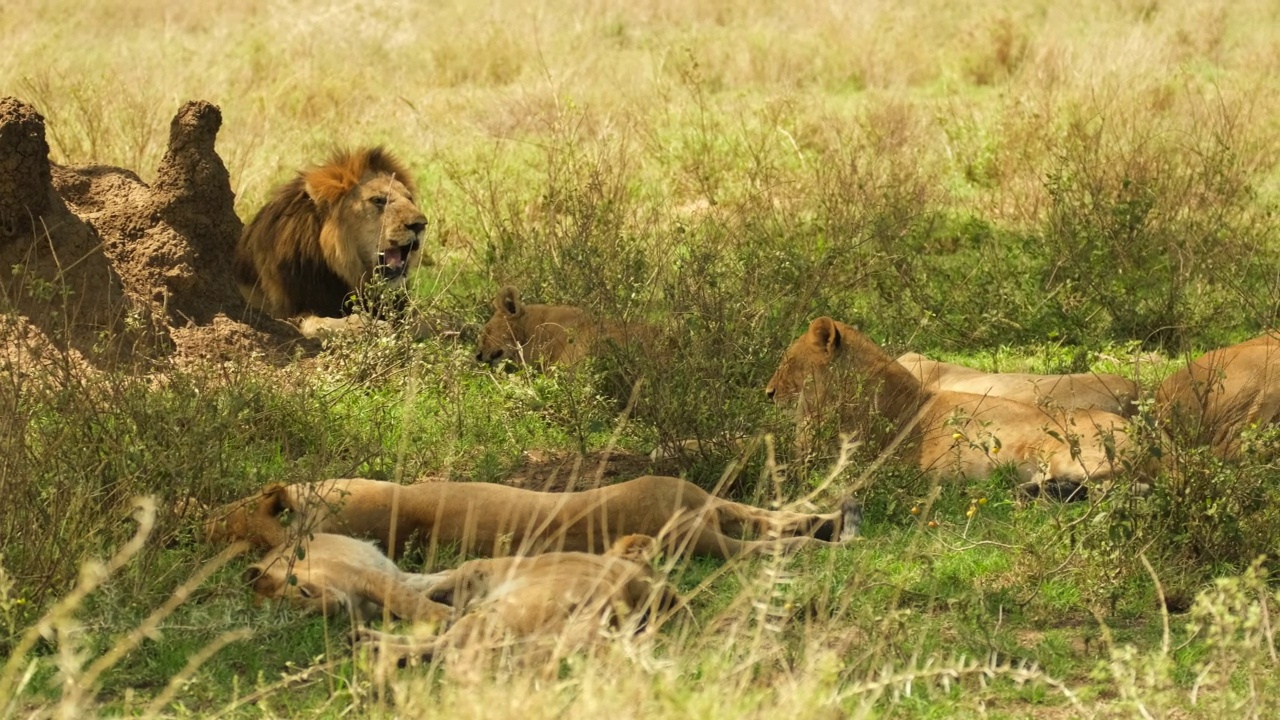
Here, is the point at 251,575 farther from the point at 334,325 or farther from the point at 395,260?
the point at 395,260

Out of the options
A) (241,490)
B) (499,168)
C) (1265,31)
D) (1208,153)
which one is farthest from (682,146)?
(1265,31)

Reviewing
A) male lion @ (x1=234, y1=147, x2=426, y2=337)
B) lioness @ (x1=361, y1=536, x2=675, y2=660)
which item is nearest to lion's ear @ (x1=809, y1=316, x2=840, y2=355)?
lioness @ (x1=361, y1=536, x2=675, y2=660)

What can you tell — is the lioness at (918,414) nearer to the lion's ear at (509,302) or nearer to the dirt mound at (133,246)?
the lion's ear at (509,302)

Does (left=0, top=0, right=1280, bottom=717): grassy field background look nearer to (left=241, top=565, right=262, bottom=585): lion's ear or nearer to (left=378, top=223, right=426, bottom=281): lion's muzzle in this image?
(left=241, top=565, right=262, bottom=585): lion's ear

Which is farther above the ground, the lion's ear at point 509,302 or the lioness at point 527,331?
the lion's ear at point 509,302

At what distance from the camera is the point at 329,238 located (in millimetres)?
9773

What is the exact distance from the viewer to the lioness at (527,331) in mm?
8516

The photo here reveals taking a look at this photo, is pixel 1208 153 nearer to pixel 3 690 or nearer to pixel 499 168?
pixel 499 168

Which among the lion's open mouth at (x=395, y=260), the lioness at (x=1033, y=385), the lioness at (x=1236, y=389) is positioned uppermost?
the lioness at (x=1236, y=389)

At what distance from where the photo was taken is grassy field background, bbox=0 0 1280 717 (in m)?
4.66

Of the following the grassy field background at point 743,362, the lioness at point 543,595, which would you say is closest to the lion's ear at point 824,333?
the grassy field background at point 743,362

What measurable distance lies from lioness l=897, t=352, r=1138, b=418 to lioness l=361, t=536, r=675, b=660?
264 cm

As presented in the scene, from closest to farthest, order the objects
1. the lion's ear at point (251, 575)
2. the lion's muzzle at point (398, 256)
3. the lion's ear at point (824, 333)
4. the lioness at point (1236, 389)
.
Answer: the lion's ear at point (251, 575)
the lioness at point (1236, 389)
the lion's ear at point (824, 333)
the lion's muzzle at point (398, 256)

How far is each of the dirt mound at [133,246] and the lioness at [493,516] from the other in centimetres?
183
